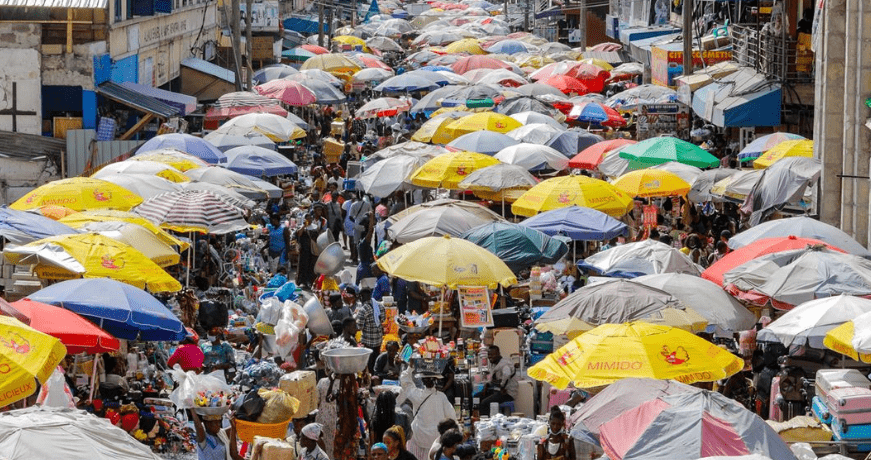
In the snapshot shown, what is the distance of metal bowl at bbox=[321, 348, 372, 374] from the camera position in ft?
41.4

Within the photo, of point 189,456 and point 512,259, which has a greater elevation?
point 512,259

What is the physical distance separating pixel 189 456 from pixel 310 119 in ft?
96.0

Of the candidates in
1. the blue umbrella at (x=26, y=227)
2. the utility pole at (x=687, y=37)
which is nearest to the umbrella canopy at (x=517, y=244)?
the blue umbrella at (x=26, y=227)

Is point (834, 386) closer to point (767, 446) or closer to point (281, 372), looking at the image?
point (767, 446)

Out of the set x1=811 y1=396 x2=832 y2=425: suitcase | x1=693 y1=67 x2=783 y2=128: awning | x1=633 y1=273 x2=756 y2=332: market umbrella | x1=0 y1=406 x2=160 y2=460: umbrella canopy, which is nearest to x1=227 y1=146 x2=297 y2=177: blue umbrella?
x1=693 y1=67 x2=783 y2=128: awning

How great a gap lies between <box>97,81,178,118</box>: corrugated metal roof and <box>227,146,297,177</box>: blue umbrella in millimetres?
5872

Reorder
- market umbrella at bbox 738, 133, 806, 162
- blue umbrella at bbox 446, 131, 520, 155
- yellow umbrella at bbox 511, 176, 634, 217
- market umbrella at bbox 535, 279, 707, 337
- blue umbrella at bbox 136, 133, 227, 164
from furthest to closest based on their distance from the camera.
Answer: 1. blue umbrella at bbox 446, 131, 520, 155
2. blue umbrella at bbox 136, 133, 227, 164
3. market umbrella at bbox 738, 133, 806, 162
4. yellow umbrella at bbox 511, 176, 634, 217
5. market umbrella at bbox 535, 279, 707, 337

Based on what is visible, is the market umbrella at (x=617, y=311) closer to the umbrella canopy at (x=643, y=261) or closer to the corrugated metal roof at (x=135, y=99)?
the umbrella canopy at (x=643, y=261)

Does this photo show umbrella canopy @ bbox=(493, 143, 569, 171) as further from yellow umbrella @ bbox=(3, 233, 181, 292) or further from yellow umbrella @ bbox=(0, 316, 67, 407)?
yellow umbrella @ bbox=(0, 316, 67, 407)

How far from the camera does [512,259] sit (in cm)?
1736

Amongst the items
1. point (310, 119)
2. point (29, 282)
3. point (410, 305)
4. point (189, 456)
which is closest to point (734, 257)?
point (410, 305)

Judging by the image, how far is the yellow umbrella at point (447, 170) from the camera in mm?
22469

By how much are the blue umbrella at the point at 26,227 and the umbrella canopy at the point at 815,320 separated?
8.17 m

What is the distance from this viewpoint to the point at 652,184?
21.5 metres
